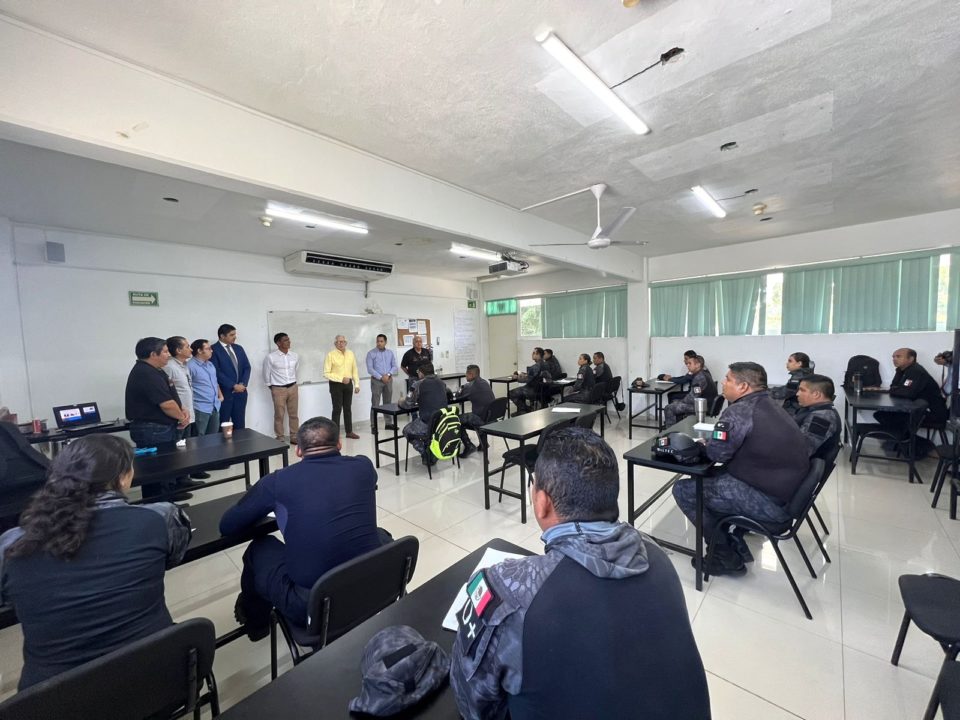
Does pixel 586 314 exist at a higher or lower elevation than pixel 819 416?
higher

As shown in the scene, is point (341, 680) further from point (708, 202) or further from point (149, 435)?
point (708, 202)

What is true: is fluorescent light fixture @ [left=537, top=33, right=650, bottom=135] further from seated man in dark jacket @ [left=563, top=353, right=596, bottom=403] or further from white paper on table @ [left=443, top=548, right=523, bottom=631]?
seated man in dark jacket @ [left=563, top=353, right=596, bottom=403]

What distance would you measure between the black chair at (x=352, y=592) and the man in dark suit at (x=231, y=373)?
415 centimetres

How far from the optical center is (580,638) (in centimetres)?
68

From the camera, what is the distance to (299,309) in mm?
6312

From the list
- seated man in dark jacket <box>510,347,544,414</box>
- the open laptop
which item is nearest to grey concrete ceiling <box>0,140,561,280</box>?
the open laptop

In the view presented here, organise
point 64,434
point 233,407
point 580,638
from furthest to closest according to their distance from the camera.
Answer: point 233,407
point 64,434
point 580,638

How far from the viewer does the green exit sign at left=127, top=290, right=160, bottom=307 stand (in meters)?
4.74

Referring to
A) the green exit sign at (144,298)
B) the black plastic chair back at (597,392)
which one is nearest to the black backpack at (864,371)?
the black plastic chair back at (597,392)

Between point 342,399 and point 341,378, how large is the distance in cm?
34

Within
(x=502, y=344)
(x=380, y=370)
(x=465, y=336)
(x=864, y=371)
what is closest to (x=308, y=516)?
(x=380, y=370)

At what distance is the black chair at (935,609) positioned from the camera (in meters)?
1.27

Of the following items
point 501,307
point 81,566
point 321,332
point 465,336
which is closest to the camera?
point 81,566

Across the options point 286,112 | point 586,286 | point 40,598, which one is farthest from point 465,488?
point 586,286
